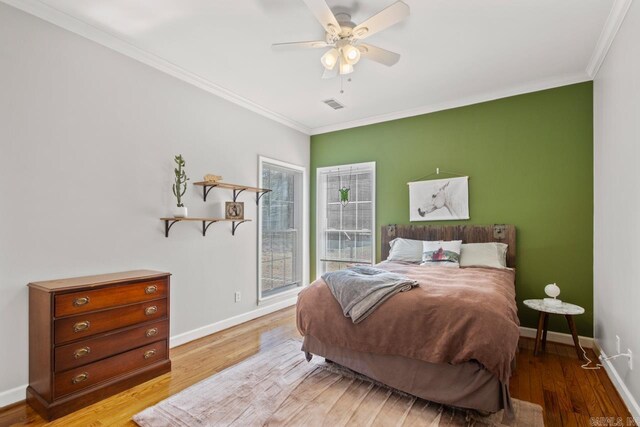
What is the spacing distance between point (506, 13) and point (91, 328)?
373cm

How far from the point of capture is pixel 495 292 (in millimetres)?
2219

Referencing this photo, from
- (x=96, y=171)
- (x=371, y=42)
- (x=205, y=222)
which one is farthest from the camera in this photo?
(x=205, y=222)

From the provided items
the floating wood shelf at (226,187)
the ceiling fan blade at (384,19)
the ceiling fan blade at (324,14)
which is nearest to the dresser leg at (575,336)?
the ceiling fan blade at (384,19)

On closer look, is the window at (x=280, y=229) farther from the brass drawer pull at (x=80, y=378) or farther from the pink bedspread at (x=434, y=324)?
the brass drawer pull at (x=80, y=378)

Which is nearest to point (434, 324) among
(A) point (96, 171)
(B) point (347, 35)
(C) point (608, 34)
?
(B) point (347, 35)

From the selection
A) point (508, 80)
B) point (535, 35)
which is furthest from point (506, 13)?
point (508, 80)

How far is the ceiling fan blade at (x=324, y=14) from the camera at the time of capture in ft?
6.25

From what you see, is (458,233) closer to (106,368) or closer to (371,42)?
(371,42)

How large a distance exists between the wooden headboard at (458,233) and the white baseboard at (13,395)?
3687mm

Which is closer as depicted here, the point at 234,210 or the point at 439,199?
the point at 234,210

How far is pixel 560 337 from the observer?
3258 mm

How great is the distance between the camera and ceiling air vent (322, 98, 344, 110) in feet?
13.0

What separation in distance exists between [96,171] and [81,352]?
1.38 meters

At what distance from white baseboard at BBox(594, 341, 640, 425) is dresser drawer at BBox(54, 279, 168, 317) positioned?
3.38 m
